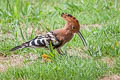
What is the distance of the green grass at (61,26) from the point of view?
462 cm

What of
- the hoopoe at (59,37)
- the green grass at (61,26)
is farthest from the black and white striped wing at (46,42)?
the green grass at (61,26)

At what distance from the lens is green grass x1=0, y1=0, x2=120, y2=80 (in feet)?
15.2

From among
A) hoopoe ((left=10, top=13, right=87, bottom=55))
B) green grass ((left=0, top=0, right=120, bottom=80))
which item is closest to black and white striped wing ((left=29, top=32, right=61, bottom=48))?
hoopoe ((left=10, top=13, right=87, bottom=55))

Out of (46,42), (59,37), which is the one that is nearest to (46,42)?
(46,42)

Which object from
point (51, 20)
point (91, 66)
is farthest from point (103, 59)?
point (51, 20)

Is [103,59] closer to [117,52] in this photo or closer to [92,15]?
[117,52]

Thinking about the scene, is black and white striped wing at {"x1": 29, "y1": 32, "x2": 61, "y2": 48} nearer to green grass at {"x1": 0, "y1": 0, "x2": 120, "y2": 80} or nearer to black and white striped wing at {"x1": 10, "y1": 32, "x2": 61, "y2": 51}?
black and white striped wing at {"x1": 10, "y1": 32, "x2": 61, "y2": 51}

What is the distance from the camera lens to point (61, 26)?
7250mm

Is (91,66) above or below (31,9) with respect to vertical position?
below

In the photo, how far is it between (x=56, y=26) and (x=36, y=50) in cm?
154

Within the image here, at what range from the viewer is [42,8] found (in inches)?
333

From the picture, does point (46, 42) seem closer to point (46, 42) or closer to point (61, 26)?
point (46, 42)

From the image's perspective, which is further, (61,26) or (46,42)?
(61,26)

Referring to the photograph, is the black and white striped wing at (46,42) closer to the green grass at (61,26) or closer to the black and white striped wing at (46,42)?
the black and white striped wing at (46,42)
